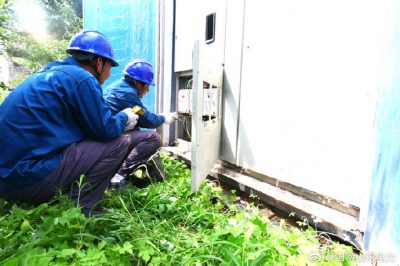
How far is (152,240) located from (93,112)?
2.95ft

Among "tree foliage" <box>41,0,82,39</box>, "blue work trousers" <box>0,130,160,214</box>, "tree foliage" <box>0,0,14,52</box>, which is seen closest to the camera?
"blue work trousers" <box>0,130,160,214</box>

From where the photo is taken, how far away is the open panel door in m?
1.65

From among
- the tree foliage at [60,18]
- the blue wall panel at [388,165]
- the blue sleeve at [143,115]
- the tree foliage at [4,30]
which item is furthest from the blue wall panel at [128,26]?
the tree foliage at [60,18]

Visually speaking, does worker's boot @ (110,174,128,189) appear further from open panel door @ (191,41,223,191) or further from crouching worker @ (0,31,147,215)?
open panel door @ (191,41,223,191)

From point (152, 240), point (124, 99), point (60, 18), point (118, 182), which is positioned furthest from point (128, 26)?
point (60, 18)

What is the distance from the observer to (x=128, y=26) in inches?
164

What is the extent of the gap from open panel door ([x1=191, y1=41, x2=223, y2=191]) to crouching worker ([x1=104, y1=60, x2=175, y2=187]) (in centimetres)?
64

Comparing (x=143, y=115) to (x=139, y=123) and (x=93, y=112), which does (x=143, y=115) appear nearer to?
(x=139, y=123)

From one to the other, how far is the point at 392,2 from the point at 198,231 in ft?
5.01

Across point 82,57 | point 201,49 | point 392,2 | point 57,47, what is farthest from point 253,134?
point 57,47

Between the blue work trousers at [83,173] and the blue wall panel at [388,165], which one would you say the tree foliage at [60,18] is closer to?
the blue work trousers at [83,173]

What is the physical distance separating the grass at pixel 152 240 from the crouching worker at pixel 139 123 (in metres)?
0.73

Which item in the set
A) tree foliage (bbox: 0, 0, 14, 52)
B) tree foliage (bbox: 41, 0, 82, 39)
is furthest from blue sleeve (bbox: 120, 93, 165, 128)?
tree foliage (bbox: 41, 0, 82, 39)

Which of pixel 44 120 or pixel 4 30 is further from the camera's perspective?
pixel 4 30
